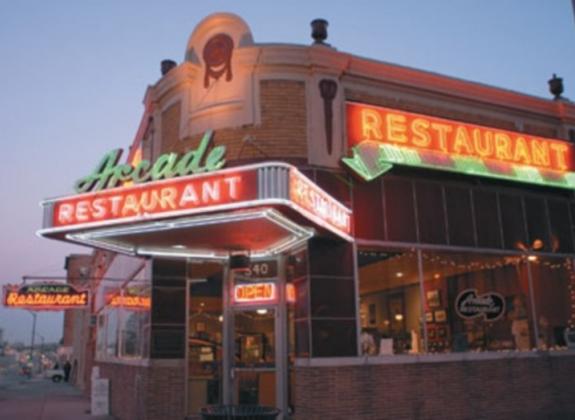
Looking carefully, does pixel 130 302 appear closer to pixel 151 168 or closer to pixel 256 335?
pixel 256 335

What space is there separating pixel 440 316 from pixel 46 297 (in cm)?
2107

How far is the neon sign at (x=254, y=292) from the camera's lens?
1453cm

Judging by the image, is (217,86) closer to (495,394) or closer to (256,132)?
(256,132)

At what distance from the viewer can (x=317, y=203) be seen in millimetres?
11812

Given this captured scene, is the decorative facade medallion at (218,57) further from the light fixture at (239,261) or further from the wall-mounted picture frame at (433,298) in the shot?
the wall-mounted picture frame at (433,298)

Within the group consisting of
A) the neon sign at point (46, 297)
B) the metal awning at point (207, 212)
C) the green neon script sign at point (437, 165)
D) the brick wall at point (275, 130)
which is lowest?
the metal awning at point (207, 212)

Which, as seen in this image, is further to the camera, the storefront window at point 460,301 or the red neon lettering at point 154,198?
the storefront window at point 460,301

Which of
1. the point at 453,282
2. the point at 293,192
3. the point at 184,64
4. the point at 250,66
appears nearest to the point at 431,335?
the point at 453,282

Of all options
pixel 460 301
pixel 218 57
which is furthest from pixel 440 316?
pixel 218 57

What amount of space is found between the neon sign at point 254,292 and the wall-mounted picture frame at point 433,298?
3507 millimetres

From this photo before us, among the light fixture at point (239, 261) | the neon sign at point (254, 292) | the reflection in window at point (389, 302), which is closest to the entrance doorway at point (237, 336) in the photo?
the neon sign at point (254, 292)

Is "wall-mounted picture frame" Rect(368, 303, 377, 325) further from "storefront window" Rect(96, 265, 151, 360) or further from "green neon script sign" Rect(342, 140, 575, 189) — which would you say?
"storefront window" Rect(96, 265, 151, 360)

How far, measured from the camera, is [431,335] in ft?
47.8

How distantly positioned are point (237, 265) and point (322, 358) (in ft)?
9.16
